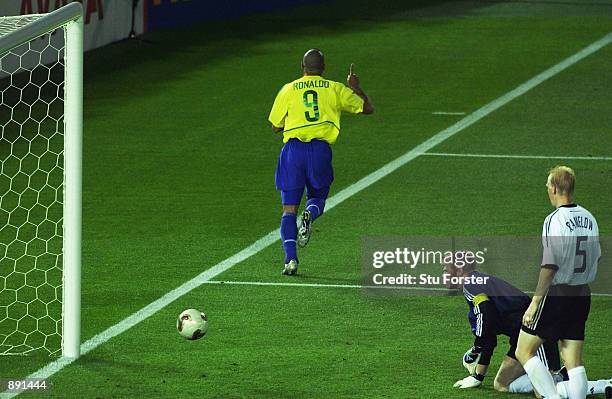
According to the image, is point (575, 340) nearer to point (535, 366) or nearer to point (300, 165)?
point (535, 366)

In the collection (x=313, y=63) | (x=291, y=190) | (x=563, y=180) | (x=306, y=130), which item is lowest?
(x=291, y=190)

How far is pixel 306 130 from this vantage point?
37.9ft

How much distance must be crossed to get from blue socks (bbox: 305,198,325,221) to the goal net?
1942 millimetres

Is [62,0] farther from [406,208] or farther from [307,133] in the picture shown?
[307,133]

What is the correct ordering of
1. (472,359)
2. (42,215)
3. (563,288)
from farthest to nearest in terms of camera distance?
(42,215) < (472,359) < (563,288)

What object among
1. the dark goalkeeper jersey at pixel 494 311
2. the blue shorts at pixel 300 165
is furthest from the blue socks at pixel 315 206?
the dark goalkeeper jersey at pixel 494 311

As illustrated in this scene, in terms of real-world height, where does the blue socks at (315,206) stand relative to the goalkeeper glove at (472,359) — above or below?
above

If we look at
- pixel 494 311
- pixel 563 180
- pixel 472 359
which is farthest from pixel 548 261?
pixel 472 359

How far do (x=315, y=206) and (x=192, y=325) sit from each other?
263 centimetres

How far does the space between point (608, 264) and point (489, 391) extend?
3703mm

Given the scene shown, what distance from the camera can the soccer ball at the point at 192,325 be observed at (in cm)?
939

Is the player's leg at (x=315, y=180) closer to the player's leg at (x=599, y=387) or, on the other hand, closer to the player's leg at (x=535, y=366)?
the player's leg at (x=599, y=387)

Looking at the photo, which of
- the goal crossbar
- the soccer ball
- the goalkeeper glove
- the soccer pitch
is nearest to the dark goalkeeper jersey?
the goalkeeper glove

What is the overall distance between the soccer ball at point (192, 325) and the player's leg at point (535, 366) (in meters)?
2.25
